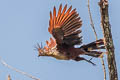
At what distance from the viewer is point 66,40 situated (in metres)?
5.07

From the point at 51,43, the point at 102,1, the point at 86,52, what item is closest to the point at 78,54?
the point at 86,52

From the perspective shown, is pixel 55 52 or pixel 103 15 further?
pixel 55 52

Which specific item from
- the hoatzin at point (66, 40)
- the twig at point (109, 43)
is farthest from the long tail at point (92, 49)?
the twig at point (109, 43)

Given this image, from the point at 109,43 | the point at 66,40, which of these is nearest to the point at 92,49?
the point at 66,40

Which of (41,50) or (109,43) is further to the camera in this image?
(41,50)

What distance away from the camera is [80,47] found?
5.00m

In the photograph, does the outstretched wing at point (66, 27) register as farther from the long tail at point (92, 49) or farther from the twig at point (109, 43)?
the twig at point (109, 43)

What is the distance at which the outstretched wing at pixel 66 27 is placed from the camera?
15.4 ft

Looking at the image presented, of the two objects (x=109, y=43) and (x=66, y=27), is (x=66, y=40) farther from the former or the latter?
(x=109, y=43)

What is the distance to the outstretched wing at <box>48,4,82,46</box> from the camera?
15.4 feet

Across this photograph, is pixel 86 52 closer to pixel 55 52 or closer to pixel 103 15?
pixel 55 52

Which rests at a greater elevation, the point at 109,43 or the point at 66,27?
the point at 66,27

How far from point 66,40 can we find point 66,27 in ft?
0.70

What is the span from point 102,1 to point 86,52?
69.7 inches
